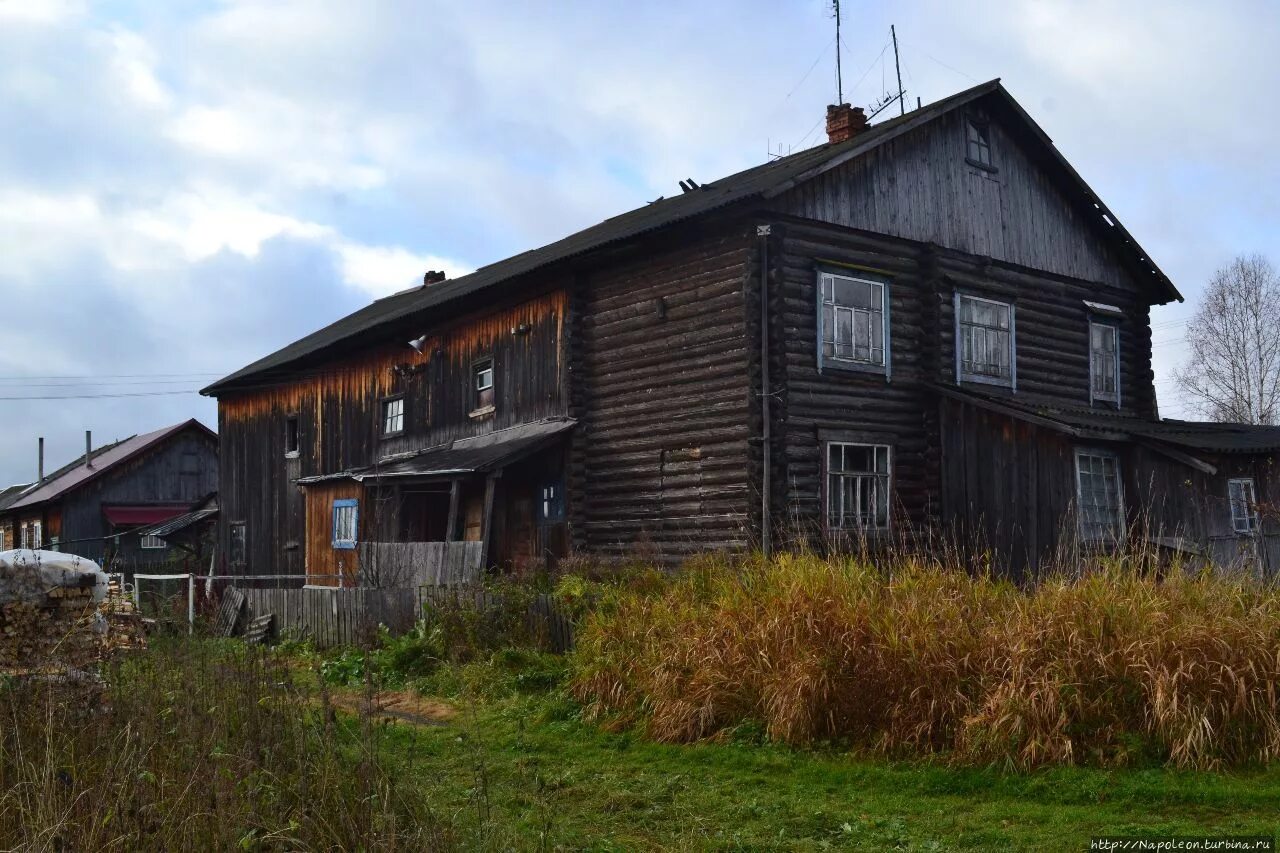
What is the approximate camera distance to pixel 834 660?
9016 millimetres

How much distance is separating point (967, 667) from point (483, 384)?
48.8 ft

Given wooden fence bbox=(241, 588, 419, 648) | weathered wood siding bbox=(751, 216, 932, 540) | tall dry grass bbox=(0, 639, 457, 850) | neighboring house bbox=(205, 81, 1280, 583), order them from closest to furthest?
tall dry grass bbox=(0, 639, 457, 850) < wooden fence bbox=(241, 588, 419, 648) < weathered wood siding bbox=(751, 216, 932, 540) < neighboring house bbox=(205, 81, 1280, 583)

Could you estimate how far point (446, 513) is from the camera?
883 inches

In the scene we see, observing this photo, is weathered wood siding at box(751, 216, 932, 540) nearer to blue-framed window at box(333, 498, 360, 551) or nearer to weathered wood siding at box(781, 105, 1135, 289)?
weathered wood siding at box(781, 105, 1135, 289)

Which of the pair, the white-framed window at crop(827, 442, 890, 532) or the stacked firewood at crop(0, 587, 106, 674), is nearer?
the stacked firewood at crop(0, 587, 106, 674)

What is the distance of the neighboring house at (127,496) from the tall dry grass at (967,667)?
3543 centimetres

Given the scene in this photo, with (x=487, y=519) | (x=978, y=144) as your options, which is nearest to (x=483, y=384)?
(x=487, y=519)

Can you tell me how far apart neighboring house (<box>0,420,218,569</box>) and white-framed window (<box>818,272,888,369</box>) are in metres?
30.4

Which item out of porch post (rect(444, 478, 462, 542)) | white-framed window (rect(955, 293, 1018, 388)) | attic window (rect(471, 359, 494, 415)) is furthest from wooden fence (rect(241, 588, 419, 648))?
white-framed window (rect(955, 293, 1018, 388))

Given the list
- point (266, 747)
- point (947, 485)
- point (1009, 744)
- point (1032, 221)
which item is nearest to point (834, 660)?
point (1009, 744)

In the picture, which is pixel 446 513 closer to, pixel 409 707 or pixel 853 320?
pixel 853 320

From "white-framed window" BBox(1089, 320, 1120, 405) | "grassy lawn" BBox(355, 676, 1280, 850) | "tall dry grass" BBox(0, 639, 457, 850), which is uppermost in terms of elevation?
"white-framed window" BBox(1089, 320, 1120, 405)

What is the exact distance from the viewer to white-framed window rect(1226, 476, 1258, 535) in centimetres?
1819

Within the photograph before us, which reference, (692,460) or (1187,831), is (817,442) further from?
(1187,831)
